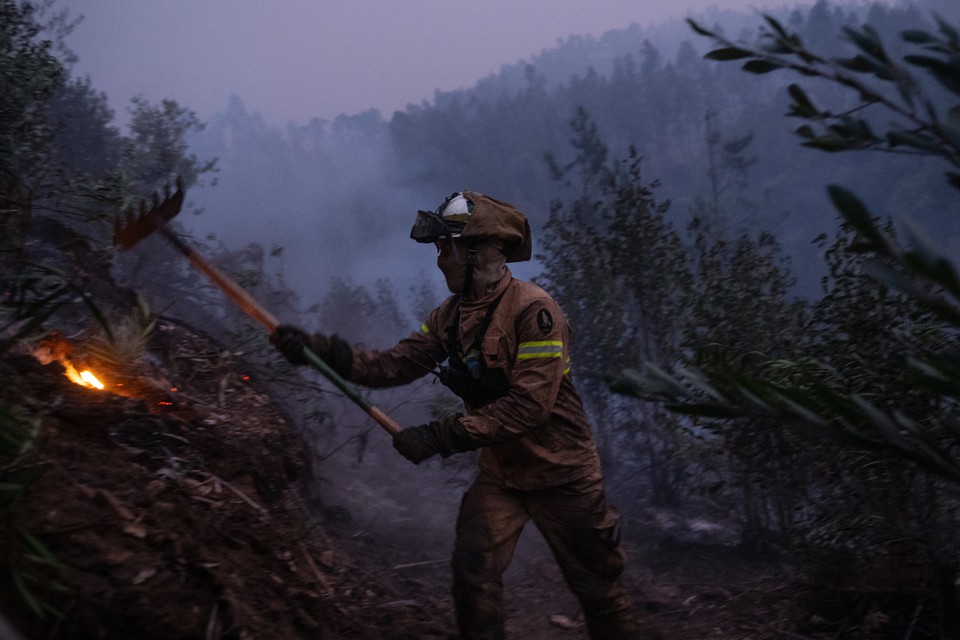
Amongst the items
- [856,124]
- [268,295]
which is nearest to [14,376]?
[856,124]

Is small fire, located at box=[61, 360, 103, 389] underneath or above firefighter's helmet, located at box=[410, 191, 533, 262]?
underneath

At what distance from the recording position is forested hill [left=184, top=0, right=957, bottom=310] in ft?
115

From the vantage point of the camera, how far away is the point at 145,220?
146 inches

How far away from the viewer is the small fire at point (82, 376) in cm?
367

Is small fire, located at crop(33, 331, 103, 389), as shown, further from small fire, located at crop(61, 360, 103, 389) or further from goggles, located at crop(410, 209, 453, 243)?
goggles, located at crop(410, 209, 453, 243)

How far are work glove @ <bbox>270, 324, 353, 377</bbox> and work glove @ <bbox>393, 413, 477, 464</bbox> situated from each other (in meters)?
0.68

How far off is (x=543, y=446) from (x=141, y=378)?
2.17 metres

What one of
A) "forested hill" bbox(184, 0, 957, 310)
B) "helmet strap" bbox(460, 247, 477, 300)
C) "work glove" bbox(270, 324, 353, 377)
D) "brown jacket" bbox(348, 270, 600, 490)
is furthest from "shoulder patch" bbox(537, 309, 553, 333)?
"forested hill" bbox(184, 0, 957, 310)

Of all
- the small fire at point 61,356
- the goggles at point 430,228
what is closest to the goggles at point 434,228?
the goggles at point 430,228

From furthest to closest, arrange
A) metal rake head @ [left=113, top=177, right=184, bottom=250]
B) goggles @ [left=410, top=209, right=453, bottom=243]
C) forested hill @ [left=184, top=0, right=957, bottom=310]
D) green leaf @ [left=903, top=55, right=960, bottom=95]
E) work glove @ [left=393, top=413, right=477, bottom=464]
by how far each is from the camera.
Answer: forested hill @ [left=184, top=0, right=957, bottom=310], goggles @ [left=410, top=209, right=453, bottom=243], metal rake head @ [left=113, top=177, right=184, bottom=250], work glove @ [left=393, top=413, right=477, bottom=464], green leaf @ [left=903, top=55, right=960, bottom=95]

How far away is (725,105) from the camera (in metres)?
68.1

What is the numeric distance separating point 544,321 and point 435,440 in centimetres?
77

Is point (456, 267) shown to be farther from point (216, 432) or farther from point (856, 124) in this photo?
point (856, 124)

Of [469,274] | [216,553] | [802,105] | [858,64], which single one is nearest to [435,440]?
[469,274]
